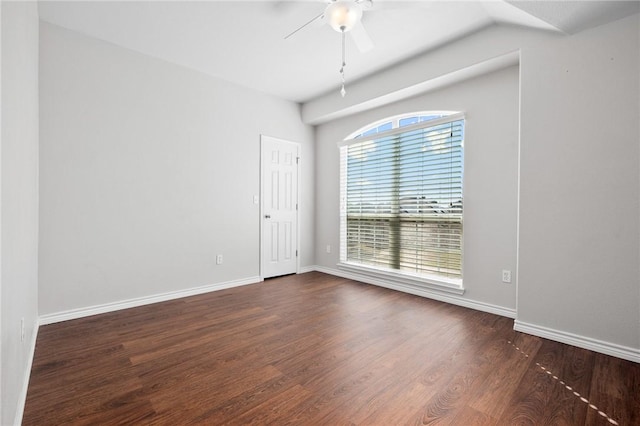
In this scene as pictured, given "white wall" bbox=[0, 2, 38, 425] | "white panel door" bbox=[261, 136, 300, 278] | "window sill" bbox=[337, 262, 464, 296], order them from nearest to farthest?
"white wall" bbox=[0, 2, 38, 425]
"window sill" bbox=[337, 262, 464, 296]
"white panel door" bbox=[261, 136, 300, 278]

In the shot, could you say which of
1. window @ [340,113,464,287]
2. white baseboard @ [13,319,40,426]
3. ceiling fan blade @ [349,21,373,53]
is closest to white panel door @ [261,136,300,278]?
window @ [340,113,464,287]

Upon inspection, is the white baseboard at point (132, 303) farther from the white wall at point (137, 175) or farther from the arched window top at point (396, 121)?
the arched window top at point (396, 121)

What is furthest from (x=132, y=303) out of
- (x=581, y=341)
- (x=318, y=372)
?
(x=581, y=341)

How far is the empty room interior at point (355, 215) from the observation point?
1.69 meters

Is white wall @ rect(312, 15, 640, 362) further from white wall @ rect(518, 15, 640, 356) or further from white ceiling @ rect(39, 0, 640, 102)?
white ceiling @ rect(39, 0, 640, 102)

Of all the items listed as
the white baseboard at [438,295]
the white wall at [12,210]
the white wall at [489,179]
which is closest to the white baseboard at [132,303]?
the white wall at [12,210]

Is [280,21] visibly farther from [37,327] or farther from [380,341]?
[37,327]

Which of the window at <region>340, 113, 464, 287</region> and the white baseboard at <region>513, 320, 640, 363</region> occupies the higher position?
the window at <region>340, 113, 464, 287</region>

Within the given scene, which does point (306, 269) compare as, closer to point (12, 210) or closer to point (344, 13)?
point (344, 13)

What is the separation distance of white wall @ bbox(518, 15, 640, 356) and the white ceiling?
27 centimetres

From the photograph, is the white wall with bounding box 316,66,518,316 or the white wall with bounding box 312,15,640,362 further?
the white wall with bounding box 316,66,518,316

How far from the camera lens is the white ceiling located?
2328mm

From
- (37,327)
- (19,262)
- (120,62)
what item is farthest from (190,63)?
(37,327)

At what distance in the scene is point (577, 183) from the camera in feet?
7.66
